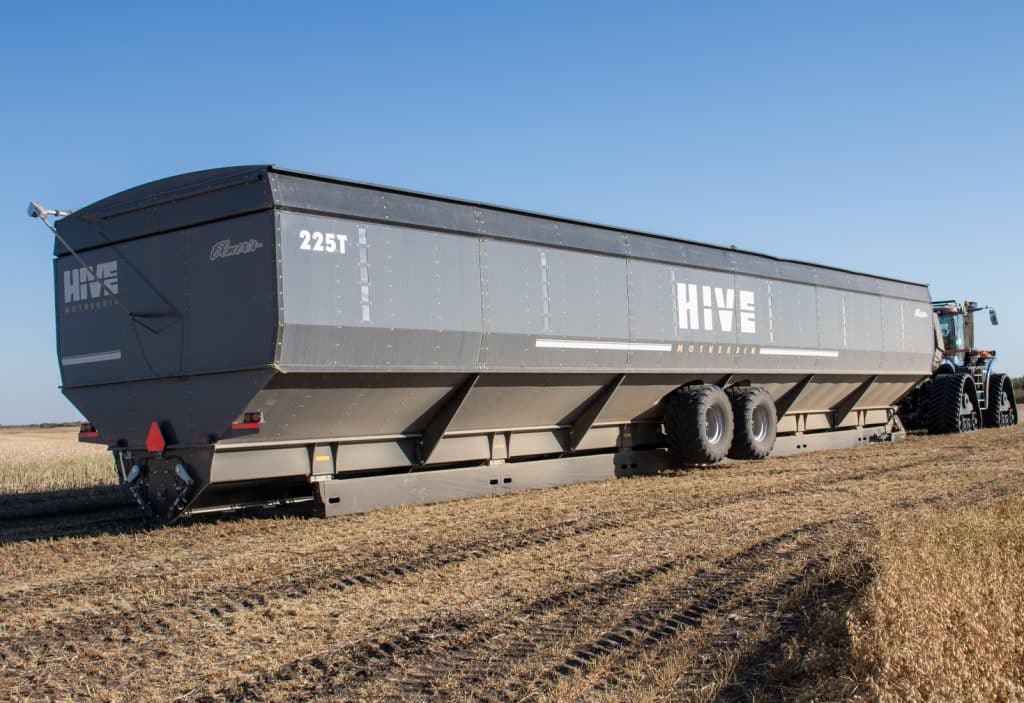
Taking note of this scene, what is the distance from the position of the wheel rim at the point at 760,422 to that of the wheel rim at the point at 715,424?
1169 millimetres

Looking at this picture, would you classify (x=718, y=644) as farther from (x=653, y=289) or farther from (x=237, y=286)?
(x=653, y=289)

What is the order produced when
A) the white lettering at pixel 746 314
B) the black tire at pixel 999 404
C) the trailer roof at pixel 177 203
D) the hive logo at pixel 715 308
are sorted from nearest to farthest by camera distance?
the trailer roof at pixel 177 203 < the hive logo at pixel 715 308 < the white lettering at pixel 746 314 < the black tire at pixel 999 404

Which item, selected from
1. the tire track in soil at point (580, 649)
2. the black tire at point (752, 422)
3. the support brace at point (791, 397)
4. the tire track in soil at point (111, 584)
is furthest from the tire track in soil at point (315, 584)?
the support brace at point (791, 397)

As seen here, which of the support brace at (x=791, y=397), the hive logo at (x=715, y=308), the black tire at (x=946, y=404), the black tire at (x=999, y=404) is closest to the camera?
the hive logo at (x=715, y=308)

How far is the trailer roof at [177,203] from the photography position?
31.1 ft

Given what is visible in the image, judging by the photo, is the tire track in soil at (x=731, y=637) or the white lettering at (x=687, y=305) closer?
the tire track in soil at (x=731, y=637)

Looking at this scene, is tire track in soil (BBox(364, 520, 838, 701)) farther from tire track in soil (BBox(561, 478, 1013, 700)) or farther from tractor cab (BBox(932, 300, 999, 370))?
tractor cab (BBox(932, 300, 999, 370))

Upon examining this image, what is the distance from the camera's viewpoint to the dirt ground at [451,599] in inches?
198

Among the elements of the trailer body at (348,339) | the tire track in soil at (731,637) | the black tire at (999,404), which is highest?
the trailer body at (348,339)

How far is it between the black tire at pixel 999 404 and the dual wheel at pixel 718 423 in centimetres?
1156

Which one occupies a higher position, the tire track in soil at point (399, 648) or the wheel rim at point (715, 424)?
the wheel rim at point (715, 424)

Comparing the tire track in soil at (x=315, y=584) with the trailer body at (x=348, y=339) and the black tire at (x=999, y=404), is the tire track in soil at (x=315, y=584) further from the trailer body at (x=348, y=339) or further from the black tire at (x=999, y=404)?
the black tire at (x=999, y=404)

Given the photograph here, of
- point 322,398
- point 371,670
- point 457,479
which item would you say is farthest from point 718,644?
point 457,479

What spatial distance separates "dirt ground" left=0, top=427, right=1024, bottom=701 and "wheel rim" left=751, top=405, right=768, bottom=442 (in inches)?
185
